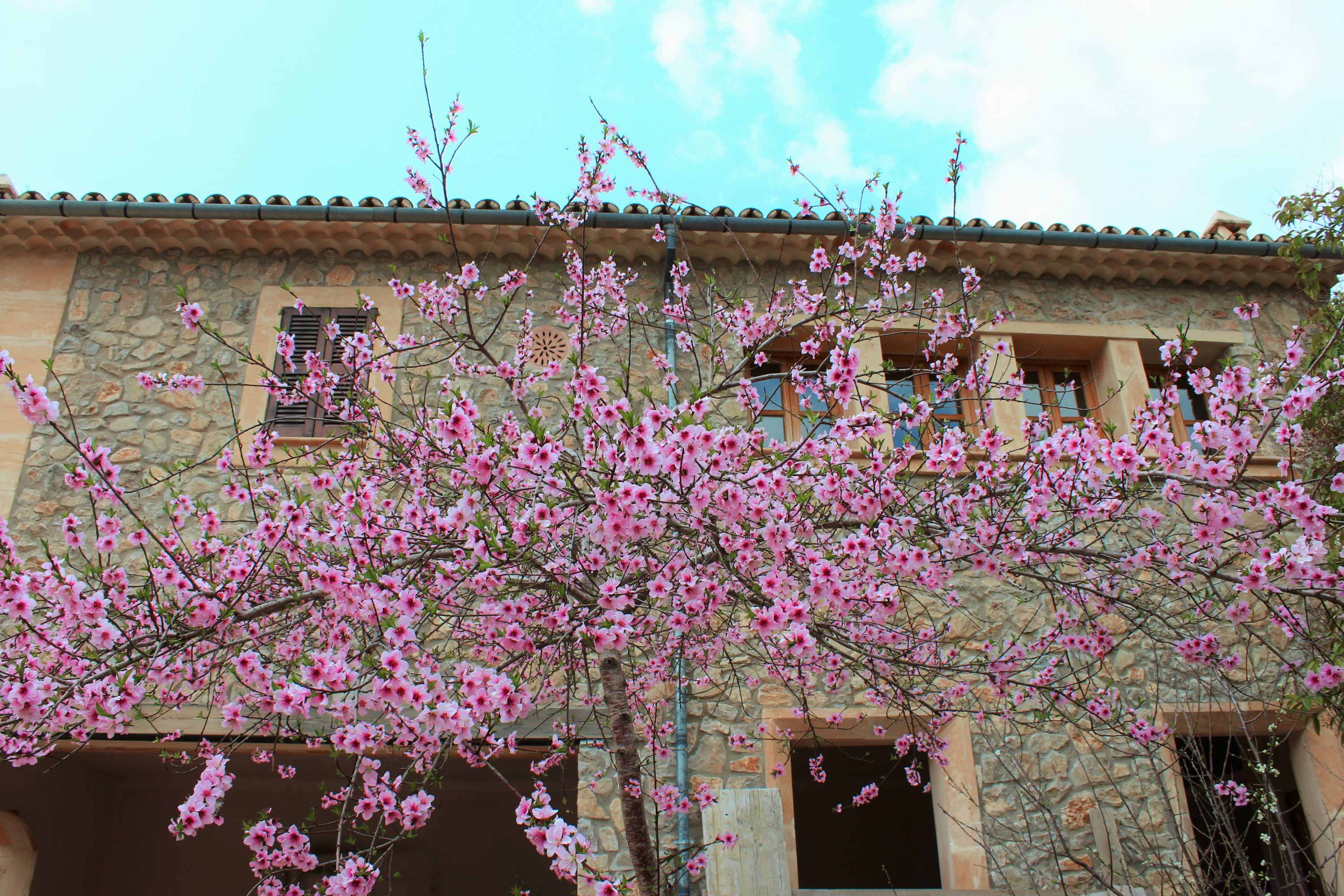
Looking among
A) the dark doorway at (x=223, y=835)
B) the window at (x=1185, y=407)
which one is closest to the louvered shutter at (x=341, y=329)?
the dark doorway at (x=223, y=835)

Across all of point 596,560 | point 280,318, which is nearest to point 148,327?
point 280,318

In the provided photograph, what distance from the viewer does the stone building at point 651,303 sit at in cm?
478

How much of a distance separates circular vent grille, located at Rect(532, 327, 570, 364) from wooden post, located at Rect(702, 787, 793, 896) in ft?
12.7

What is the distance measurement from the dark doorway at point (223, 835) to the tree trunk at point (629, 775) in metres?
3.54

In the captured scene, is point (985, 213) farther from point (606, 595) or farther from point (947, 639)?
point (606, 595)

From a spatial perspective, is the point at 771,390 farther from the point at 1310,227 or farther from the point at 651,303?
the point at 1310,227

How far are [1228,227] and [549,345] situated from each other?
15.4 ft

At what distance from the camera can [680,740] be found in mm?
4723

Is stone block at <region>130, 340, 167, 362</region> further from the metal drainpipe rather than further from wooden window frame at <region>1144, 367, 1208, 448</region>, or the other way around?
wooden window frame at <region>1144, 367, 1208, 448</region>

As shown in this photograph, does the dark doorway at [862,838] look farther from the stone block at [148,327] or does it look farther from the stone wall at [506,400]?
the stone block at [148,327]

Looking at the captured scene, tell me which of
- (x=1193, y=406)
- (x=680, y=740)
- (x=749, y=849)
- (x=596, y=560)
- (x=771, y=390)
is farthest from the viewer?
(x=1193, y=406)

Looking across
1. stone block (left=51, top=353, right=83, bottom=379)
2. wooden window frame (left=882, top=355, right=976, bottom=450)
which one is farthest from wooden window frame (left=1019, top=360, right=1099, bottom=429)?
stone block (left=51, top=353, right=83, bottom=379)

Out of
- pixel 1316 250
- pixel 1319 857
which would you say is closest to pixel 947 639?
pixel 1319 857

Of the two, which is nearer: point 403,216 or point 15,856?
point 403,216
